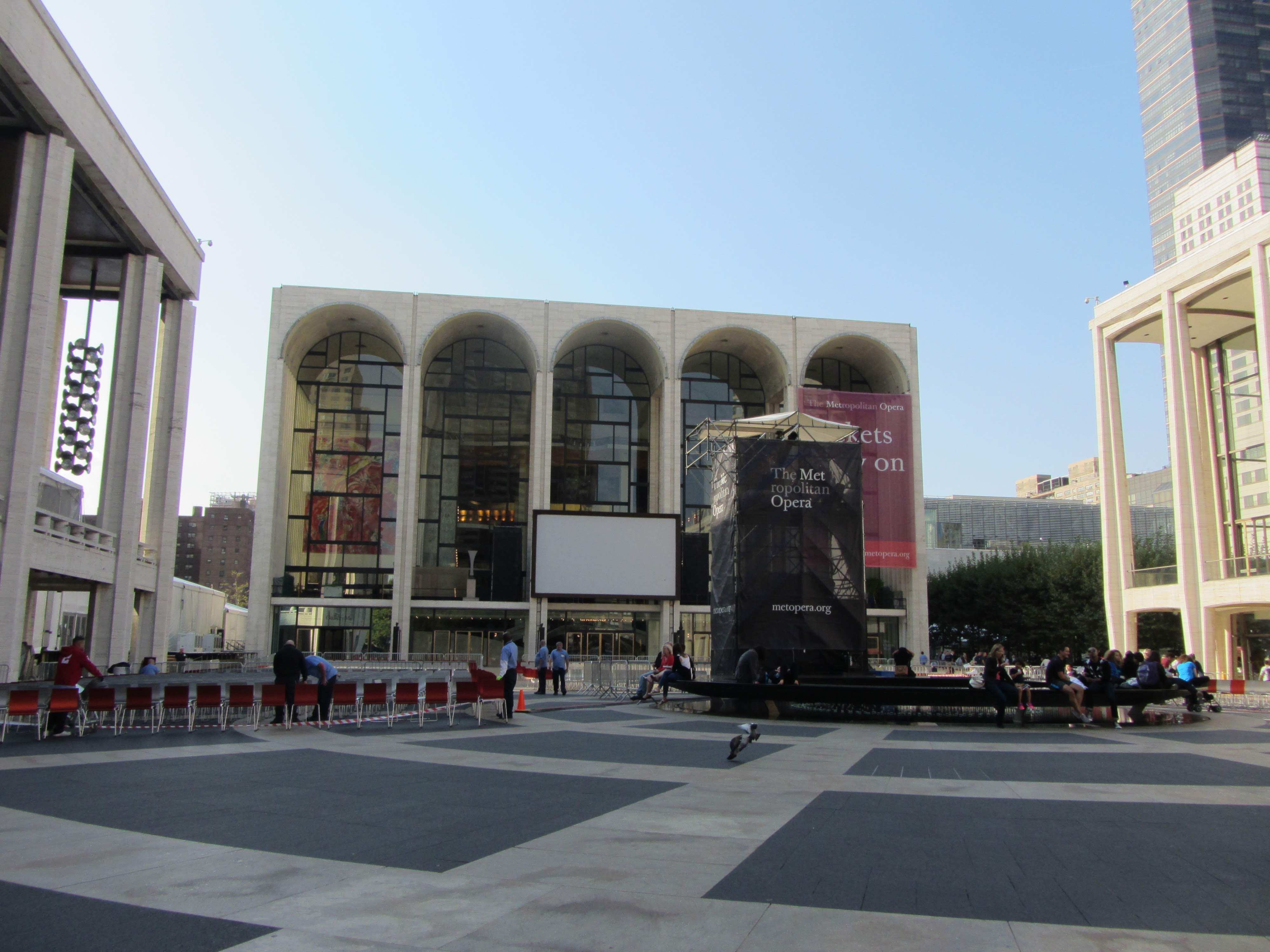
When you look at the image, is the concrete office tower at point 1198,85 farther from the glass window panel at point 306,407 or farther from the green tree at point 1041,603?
the glass window panel at point 306,407

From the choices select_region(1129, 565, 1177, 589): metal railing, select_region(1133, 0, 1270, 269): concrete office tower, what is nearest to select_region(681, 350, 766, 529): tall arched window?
select_region(1129, 565, 1177, 589): metal railing

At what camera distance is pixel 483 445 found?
55.0 m

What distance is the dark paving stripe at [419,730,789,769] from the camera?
11.6 m

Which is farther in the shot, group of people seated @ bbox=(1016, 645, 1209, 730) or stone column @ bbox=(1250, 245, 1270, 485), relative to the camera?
stone column @ bbox=(1250, 245, 1270, 485)

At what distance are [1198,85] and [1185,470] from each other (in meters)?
124

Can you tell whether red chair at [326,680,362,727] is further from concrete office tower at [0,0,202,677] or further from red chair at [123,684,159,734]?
concrete office tower at [0,0,202,677]

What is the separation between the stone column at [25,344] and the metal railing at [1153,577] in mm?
43587

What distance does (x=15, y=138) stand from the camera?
93.0 ft

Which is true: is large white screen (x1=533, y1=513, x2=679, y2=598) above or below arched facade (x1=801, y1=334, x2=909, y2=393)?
below

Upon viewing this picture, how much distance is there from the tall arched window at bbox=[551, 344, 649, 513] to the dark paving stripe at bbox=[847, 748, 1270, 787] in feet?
140

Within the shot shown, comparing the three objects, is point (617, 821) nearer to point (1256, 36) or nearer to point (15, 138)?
point (15, 138)

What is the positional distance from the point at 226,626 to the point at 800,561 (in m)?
70.1

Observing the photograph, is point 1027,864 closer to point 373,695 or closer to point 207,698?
point 373,695

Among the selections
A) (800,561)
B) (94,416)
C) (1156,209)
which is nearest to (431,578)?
(94,416)
